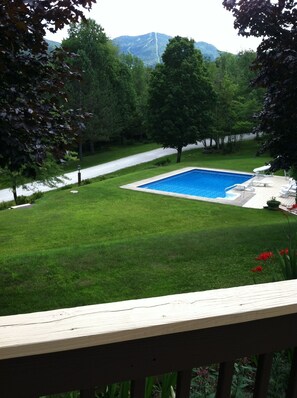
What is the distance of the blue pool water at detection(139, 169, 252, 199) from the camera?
17.9m

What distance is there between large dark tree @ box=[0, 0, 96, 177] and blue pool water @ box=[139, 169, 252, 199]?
41.4ft

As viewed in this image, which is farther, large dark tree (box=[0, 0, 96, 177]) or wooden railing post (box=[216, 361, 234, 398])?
large dark tree (box=[0, 0, 96, 177])

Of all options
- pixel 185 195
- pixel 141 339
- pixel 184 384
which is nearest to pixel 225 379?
pixel 184 384

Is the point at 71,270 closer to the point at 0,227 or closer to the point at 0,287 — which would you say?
the point at 0,287

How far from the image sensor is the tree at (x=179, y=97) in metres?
26.0

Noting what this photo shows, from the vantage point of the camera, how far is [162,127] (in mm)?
26391

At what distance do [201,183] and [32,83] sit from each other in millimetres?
16766

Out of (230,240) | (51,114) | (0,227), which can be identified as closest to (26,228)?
(0,227)

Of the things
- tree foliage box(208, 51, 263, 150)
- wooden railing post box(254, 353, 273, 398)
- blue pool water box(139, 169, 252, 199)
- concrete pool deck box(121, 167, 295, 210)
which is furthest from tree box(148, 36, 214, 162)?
wooden railing post box(254, 353, 273, 398)

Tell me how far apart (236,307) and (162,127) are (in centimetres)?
2601

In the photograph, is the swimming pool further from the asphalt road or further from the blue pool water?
the asphalt road

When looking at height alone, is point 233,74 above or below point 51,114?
above

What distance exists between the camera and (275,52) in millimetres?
6090

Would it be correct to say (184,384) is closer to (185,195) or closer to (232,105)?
(185,195)
